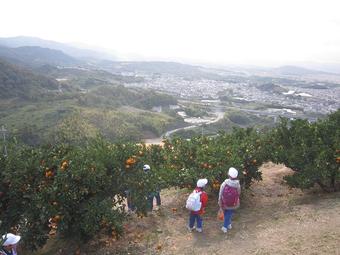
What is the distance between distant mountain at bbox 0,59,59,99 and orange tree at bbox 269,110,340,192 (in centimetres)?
8275

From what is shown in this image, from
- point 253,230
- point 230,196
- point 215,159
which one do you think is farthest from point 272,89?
point 230,196

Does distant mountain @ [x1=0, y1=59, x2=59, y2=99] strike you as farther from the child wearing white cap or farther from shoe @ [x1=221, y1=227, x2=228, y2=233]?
the child wearing white cap

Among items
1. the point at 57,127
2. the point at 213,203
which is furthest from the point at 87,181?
the point at 57,127

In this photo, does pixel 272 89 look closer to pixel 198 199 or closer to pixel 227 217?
pixel 227 217

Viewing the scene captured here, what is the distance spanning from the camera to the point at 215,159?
9547 mm

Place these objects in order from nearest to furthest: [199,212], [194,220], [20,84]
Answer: [199,212], [194,220], [20,84]

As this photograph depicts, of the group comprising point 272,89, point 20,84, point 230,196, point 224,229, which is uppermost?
point 230,196

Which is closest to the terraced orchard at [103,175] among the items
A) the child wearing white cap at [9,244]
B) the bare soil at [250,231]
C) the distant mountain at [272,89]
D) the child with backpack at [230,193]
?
the bare soil at [250,231]

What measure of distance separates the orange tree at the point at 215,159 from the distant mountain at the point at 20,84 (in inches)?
3194

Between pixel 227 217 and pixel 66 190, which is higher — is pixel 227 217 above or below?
below

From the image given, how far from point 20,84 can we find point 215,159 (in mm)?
92291

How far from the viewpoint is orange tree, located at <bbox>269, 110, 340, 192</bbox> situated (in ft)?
30.1

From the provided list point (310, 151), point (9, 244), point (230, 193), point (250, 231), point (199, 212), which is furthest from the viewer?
point (310, 151)

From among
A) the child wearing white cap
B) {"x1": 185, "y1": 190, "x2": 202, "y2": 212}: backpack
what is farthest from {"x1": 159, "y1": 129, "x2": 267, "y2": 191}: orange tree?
the child wearing white cap
